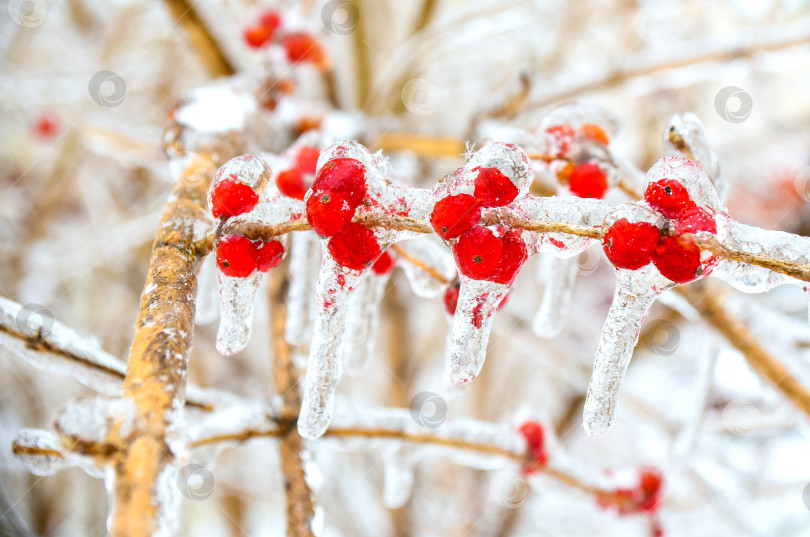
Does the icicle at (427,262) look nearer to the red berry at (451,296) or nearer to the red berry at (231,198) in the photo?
the red berry at (451,296)

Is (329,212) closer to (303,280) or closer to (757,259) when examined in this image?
(303,280)

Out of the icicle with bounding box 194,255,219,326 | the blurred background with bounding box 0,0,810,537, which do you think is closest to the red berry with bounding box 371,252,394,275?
the icicle with bounding box 194,255,219,326

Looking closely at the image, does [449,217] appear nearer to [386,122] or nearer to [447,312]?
[447,312]

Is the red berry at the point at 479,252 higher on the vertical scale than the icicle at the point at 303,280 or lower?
lower

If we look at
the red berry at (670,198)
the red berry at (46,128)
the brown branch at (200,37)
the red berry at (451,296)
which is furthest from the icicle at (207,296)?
the red berry at (46,128)

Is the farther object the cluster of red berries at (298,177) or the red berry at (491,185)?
the cluster of red berries at (298,177)

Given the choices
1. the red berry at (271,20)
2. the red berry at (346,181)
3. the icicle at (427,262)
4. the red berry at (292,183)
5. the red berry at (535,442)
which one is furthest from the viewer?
the red berry at (271,20)

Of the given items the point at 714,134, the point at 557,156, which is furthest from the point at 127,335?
the point at 714,134

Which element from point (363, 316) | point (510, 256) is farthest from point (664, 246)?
point (363, 316)

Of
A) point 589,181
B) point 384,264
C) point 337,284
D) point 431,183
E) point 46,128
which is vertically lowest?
point 337,284
